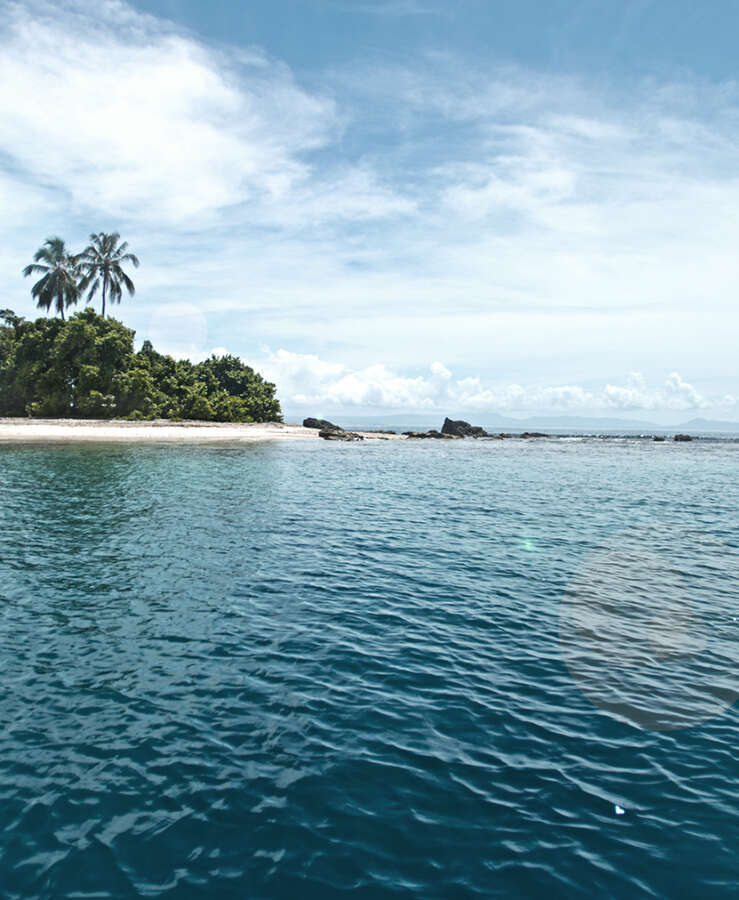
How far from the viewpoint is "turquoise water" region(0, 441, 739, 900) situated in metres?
6.64

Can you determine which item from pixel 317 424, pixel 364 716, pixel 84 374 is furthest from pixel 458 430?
pixel 364 716

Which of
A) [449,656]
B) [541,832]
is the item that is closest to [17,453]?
[449,656]

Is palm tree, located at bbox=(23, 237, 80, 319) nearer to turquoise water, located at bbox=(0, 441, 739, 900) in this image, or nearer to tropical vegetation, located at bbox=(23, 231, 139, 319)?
tropical vegetation, located at bbox=(23, 231, 139, 319)

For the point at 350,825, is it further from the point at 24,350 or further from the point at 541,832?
the point at 24,350

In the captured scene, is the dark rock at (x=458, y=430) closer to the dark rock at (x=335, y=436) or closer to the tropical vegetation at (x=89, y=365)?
the dark rock at (x=335, y=436)

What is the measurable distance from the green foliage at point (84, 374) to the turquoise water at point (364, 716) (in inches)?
2503

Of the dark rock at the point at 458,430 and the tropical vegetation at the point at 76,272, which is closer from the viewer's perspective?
the tropical vegetation at the point at 76,272

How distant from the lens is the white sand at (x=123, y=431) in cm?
7056

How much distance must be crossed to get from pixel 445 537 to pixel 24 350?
7993 cm

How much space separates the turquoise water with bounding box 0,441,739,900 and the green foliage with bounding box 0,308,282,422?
209 ft

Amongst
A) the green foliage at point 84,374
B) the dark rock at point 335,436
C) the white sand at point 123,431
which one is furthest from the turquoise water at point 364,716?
the dark rock at point 335,436

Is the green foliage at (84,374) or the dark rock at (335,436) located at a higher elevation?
the green foliage at (84,374)

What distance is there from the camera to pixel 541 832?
711cm

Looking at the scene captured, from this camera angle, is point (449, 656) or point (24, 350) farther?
point (24, 350)
